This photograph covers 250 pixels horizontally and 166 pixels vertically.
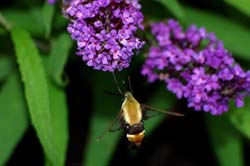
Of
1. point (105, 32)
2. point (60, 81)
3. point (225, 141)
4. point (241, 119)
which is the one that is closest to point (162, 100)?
point (225, 141)

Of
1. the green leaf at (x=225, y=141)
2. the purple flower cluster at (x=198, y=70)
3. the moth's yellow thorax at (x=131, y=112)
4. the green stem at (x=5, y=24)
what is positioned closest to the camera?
the moth's yellow thorax at (x=131, y=112)

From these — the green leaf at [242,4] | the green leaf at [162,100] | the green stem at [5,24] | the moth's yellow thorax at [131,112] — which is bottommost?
the green leaf at [162,100]

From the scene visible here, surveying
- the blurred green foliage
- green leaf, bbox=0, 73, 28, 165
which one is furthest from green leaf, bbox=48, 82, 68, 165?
green leaf, bbox=0, 73, 28, 165

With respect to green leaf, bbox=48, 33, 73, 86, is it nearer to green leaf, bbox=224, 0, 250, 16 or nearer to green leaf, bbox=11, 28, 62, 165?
green leaf, bbox=11, 28, 62, 165

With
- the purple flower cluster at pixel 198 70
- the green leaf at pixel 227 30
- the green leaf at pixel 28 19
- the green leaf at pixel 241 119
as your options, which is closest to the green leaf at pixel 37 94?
the green leaf at pixel 28 19

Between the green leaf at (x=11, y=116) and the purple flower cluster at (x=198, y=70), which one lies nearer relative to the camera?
the purple flower cluster at (x=198, y=70)

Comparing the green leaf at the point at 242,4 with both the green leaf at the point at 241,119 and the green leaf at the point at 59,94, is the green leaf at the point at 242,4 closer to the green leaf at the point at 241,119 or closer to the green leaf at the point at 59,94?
the green leaf at the point at 241,119
